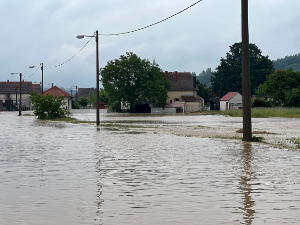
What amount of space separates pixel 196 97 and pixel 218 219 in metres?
141

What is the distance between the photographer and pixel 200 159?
16500 mm

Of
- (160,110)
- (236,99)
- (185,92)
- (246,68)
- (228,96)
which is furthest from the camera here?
(185,92)

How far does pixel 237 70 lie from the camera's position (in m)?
140

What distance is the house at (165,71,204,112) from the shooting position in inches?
5620

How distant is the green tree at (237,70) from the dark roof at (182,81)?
24.6 feet

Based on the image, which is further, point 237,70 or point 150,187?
point 237,70

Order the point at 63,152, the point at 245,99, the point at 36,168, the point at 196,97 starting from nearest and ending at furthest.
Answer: the point at 36,168, the point at 63,152, the point at 245,99, the point at 196,97

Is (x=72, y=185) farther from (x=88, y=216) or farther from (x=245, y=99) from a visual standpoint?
(x=245, y=99)

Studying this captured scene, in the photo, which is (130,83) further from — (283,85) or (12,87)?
(12,87)

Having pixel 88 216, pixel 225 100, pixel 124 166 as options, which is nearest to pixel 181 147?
pixel 124 166

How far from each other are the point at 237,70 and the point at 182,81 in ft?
57.4

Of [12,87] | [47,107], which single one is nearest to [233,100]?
[47,107]

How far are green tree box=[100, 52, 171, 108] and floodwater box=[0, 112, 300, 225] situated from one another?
9414 cm

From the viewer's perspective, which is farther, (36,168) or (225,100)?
(225,100)
